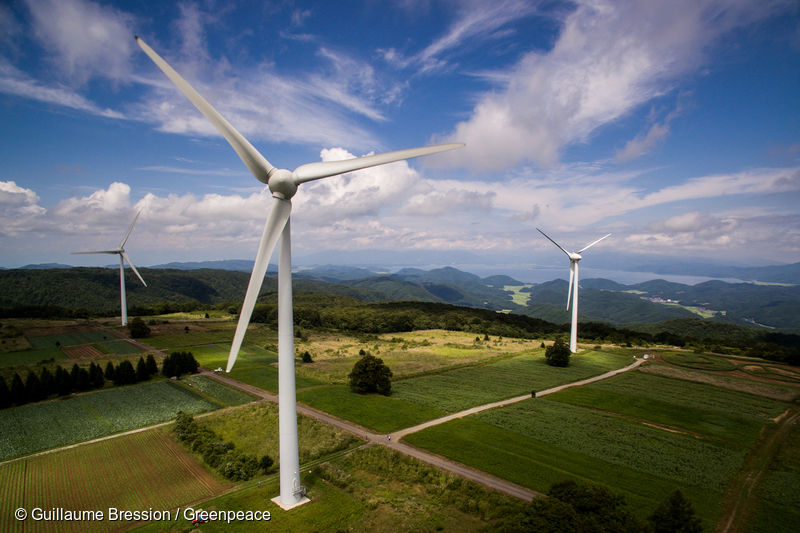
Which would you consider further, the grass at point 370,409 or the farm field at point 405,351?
the farm field at point 405,351

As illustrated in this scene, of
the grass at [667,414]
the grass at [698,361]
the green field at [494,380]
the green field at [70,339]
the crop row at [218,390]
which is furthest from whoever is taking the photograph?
the green field at [70,339]

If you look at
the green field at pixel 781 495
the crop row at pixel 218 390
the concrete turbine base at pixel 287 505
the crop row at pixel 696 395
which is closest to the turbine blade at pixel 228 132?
the concrete turbine base at pixel 287 505

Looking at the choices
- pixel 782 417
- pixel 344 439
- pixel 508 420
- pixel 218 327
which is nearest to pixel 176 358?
pixel 344 439

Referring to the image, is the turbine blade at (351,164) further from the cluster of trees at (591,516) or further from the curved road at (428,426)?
the curved road at (428,426)

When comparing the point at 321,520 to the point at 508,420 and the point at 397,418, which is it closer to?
the point at 397,418

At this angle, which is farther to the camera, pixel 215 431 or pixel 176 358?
pixel 176 358

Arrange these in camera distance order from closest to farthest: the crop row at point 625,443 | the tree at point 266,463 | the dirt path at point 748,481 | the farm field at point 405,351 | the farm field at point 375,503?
the farm field at point 375,503
the dirt path at point 748,481
the tree at point 266,463
the crop row at point 625,443
the farm field at point 405,351
